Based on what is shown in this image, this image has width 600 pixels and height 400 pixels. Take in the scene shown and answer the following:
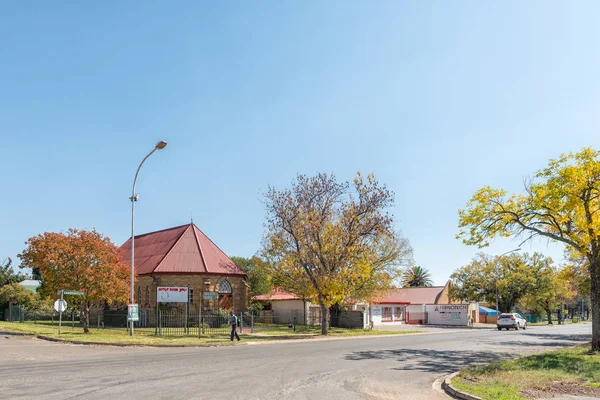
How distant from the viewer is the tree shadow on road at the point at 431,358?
17172 millimetres

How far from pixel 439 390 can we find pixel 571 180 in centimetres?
1139

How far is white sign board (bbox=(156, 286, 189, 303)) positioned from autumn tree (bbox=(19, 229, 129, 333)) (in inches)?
93.9

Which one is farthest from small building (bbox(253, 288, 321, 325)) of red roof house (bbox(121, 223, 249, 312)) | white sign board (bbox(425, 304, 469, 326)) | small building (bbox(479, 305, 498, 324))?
small building (bbox(479, 305, 498, 324))

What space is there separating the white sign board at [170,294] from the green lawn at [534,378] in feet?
71.0

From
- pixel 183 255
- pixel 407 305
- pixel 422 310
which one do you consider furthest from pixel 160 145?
pixel 422 310

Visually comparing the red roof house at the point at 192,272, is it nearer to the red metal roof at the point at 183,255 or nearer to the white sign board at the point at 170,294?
the red metal roof at the point at 183,255

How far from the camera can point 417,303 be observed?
67000mm

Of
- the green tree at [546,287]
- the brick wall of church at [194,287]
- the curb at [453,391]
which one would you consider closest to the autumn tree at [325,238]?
the brick wall of church at [194,287]

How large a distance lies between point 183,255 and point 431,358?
101 feet

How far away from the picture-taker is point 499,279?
68.9m

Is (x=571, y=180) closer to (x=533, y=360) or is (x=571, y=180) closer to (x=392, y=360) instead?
(x=533, y=360)

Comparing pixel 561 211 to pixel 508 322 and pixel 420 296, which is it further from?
pixel 420 296

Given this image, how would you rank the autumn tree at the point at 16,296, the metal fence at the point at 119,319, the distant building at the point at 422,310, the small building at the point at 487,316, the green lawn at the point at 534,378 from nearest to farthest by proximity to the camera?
the green lawn at the point at 534,378
the metal fence at the point at 119,319
the autumn tree at the point at 16,296
the distant building at the point at 422,310
the small building at the point at 487,316

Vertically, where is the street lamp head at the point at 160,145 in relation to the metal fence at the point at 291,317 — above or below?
above
